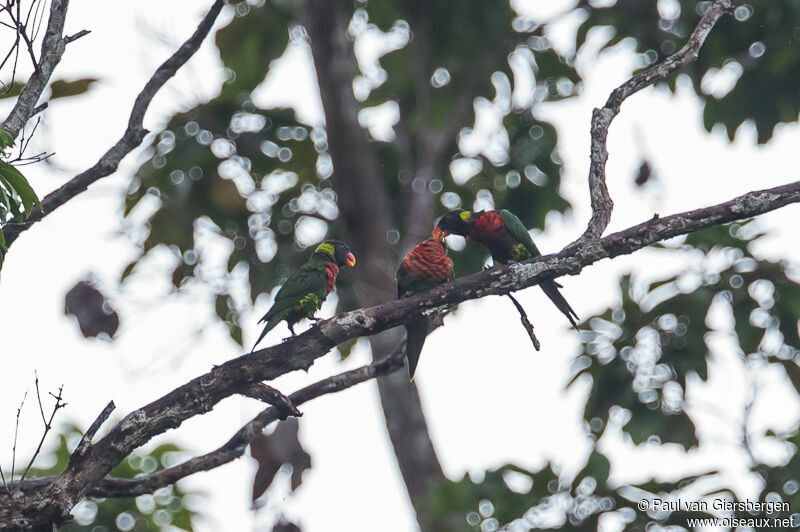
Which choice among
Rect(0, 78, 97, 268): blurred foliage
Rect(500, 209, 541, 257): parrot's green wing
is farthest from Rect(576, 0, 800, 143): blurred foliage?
Rect(0, 78, 97, 268): blurred foliage

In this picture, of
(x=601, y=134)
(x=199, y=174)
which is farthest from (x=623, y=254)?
(x=199, y=174)

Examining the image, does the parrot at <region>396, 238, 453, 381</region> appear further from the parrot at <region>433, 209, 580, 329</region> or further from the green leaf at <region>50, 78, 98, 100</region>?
the green leaf at <region>50, 78, 98, 100</region>

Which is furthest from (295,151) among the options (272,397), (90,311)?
(272,397)

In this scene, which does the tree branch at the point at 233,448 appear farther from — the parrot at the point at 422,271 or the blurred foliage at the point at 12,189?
the blurred foliage at the point at 12,189

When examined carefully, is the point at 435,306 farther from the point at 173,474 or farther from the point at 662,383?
the point at 662,383

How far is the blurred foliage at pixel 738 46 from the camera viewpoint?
6.52 meters

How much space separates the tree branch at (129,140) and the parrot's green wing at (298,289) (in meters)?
Result: 1.09

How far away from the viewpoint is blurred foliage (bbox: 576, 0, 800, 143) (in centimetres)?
652

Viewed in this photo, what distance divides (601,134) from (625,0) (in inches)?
132

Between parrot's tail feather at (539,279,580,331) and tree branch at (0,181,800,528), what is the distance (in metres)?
1.03

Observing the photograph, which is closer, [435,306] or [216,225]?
[435,306]

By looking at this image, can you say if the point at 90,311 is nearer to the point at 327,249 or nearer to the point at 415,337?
the point at 327,249

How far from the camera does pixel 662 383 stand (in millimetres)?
6406

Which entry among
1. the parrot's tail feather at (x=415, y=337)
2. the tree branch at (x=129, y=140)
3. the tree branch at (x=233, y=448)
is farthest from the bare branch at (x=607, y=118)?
the tree branch at (x=129, y=140)
